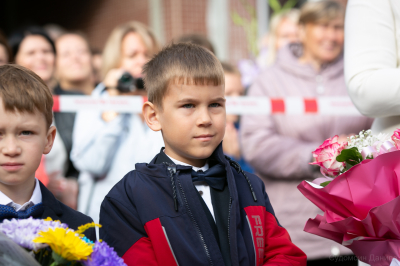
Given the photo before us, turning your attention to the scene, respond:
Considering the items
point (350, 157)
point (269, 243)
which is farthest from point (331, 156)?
point (269, 243)

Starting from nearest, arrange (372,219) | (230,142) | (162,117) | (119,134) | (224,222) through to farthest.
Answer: (372,219) < (224,222) < (162,117) < (119,134) < (230,142)

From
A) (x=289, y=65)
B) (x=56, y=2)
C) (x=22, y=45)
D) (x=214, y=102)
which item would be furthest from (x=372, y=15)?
(x=56, y=2)

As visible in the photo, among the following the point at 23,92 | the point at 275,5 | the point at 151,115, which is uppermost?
the point at 275,5

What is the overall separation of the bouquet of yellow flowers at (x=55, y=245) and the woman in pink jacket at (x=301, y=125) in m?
2.87

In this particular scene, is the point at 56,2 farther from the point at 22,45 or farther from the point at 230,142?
the point at 230,142

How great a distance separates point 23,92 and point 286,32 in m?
4.22

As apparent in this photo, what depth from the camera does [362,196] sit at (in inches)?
59.8

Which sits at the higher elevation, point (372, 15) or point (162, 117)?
point (372, 15)

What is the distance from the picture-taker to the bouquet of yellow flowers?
1.20 meters

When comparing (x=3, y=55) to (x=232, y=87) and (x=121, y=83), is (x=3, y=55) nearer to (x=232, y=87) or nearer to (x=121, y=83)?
(x=121, y=83)

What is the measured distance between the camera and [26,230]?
4.22 feet

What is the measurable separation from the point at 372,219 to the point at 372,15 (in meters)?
0.99

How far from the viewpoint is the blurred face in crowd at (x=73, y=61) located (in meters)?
4.20

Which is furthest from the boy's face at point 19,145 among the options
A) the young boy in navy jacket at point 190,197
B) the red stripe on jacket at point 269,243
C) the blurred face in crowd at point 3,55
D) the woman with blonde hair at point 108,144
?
the blurred face in crowd at point 3,55
